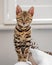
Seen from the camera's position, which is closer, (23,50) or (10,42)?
(23,50)

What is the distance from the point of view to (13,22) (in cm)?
131

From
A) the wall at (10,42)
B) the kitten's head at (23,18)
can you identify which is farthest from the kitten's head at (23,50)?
the wall at (10,42)

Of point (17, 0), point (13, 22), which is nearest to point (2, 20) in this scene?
point (13, 22)

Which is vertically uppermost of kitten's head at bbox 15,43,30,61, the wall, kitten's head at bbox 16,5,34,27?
kitten's head at bbox 16,5,34,27

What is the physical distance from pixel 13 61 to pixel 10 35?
0.64 feet

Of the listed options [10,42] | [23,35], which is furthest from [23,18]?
[10,42]

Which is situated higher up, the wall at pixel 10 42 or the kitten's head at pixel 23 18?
the kitten's head at pixel 23 18

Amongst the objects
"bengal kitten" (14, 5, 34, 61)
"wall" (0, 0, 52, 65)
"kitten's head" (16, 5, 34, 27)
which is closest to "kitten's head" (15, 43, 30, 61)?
"bengal kitten" (14, 5, 34, 61)

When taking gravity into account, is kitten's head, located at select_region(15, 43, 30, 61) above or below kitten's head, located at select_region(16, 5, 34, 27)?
below

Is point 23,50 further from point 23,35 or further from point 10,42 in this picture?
point 10,42

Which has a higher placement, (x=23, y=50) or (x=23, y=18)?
(x=23, y=18)

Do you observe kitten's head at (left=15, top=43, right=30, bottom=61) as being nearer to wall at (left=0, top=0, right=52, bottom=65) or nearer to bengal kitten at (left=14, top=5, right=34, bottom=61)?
bengal kitten at (left=14, top=5, right=34, bottom=61)

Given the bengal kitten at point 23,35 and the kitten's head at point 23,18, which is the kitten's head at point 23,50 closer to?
the bengal kitten at point 23,35

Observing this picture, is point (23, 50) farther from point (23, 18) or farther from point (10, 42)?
point (10, 42)
